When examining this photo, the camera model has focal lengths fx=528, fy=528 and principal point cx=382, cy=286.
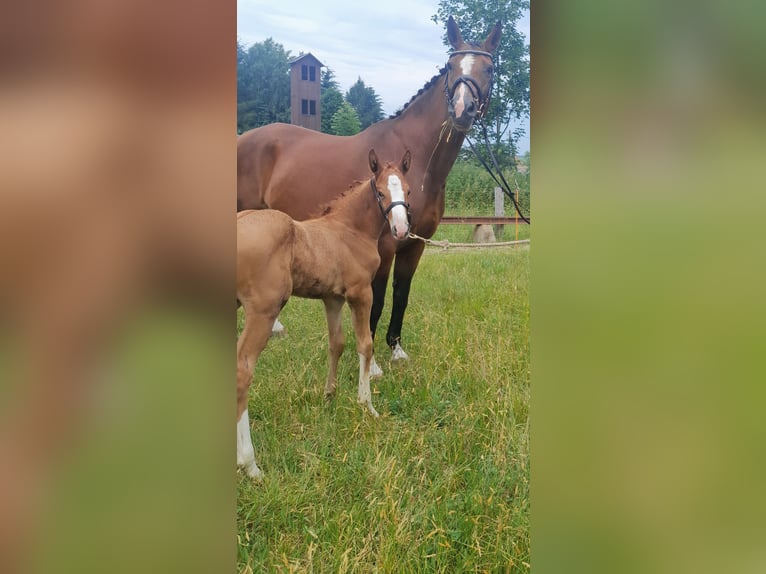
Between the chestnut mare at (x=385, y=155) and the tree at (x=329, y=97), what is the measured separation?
0.37 meters

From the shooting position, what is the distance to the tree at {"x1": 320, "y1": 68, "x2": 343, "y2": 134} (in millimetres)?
1732

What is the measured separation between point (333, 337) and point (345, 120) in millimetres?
836

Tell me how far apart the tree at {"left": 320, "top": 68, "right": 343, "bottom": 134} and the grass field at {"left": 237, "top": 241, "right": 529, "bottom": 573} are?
948 millimetres

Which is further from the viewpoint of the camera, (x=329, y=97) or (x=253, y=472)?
(x=329, y=97)

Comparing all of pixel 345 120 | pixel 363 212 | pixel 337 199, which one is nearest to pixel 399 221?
pixel 363 212

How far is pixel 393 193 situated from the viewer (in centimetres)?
192

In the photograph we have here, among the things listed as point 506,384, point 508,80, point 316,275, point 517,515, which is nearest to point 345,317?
point 316,275

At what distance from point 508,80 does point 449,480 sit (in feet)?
4.78

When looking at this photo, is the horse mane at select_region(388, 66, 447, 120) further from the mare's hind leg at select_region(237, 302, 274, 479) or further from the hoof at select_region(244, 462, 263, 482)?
the hoof at select_region(244, 462, 263, 482)
